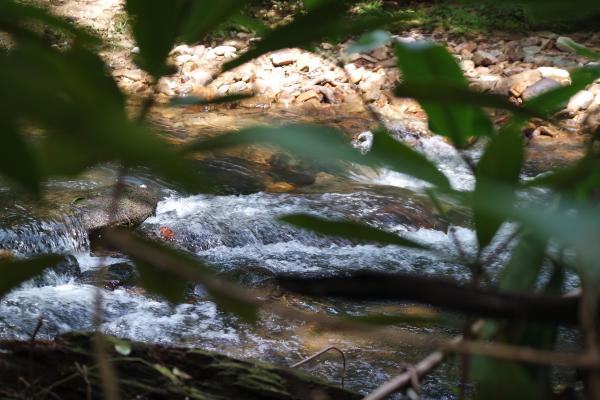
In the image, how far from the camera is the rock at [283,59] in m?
7.21

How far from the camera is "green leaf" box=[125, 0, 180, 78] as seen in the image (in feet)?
1.55

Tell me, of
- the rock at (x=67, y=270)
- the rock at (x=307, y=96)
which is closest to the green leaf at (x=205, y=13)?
the rock at (x=67, y=270)

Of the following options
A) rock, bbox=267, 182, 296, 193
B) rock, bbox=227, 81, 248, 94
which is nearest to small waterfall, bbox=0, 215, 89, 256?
rock, bbox=267, 182, 296, 193

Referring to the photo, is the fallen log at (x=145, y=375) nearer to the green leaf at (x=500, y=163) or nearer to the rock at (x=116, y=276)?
the green leaf at (x=500, y=163)

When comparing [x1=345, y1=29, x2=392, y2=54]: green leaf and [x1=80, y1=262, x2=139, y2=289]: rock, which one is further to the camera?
[x1=80, y1=262, x2=139, y2=289]: rock

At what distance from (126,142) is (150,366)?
0.87 m

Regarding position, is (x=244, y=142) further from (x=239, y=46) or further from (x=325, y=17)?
(x=239, y=46)

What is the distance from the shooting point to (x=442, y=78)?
0.67 m

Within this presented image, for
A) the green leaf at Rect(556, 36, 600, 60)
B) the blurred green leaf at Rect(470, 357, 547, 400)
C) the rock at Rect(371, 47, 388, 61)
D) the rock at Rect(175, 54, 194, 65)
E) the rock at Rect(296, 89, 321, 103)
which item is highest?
the green leaf at Rect(556, 36, 600, 60)

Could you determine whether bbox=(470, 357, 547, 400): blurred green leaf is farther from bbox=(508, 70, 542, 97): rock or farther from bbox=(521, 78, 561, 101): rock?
bbox=(508, 70, 542, 97): rock

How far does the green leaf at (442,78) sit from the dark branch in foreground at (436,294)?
0.30 m

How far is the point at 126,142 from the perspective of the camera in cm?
34

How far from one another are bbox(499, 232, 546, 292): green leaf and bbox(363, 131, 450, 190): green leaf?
0.08 m

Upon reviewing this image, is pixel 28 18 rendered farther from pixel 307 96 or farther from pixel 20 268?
pixel 307 96
